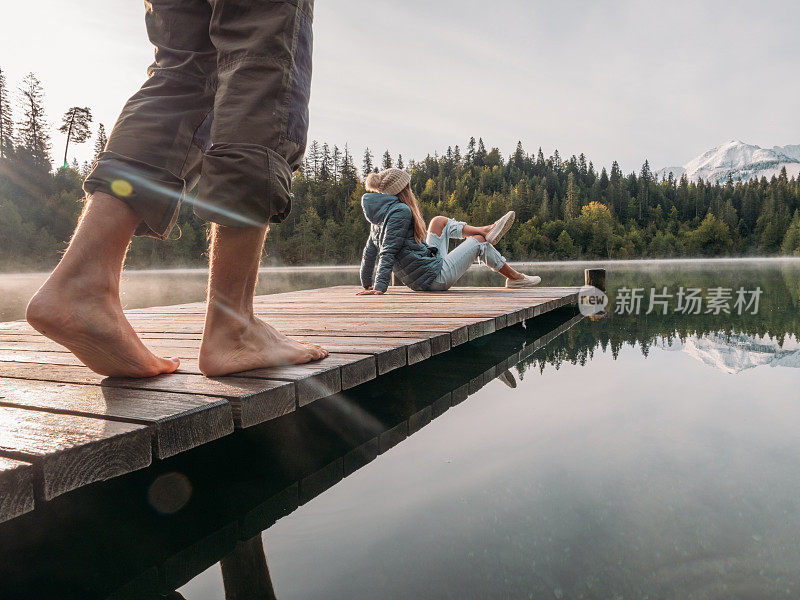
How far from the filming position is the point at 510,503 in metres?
1.22

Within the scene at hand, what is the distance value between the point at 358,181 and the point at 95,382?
6785 centimetres

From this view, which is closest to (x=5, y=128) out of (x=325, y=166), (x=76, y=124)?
(x=76, y=124)

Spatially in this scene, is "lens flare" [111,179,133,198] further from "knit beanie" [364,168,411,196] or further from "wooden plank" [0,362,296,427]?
"knit beanie" [364,168,411,196]

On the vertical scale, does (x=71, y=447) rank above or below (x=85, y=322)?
below

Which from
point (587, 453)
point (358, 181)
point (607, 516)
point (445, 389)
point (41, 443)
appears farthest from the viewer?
point (358, 181)

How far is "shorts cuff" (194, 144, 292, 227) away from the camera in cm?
113

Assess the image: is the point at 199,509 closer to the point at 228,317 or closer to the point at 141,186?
the point at 228,317

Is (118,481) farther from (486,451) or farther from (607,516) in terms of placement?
(607,516)

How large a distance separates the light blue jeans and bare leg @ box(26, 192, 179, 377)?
330cm

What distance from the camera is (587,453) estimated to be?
1.52 m

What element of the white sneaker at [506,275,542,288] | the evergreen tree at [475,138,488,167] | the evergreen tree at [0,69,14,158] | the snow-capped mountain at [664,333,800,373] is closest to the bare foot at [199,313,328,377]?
the snow-capped mountain at [664,333,800,373]

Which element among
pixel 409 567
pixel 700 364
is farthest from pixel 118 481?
pixel 700 364

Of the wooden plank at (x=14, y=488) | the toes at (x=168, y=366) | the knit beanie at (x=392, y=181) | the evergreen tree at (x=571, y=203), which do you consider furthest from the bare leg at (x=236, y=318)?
the evergreen tree at (x=571, y=203)

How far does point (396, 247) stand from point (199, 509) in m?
3.01
